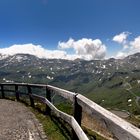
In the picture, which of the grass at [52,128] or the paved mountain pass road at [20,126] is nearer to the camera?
the grass at [52,128]

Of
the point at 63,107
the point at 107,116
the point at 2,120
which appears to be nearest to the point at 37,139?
the point at 2,120

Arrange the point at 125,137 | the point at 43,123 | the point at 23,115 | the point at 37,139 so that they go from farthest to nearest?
the point at 23,115, the point at 43,123, the point at 37,139, the point at 125,137

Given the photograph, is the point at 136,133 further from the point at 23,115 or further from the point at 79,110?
the point at 23,115

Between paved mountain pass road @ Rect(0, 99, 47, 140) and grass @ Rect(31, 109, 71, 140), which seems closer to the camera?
grass @ Rect(31, 109, 71, 140)

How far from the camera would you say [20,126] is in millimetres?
13609

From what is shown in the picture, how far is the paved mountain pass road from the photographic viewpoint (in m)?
11.5

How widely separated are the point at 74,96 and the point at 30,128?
16.5ft

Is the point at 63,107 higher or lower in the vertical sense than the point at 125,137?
lower

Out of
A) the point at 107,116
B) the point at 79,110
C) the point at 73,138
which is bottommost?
the point at 73,138

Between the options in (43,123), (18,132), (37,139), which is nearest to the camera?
(37,139)

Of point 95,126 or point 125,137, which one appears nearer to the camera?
point 125,137

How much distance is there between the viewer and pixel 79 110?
863 cm

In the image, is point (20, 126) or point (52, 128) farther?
point (20, 126)

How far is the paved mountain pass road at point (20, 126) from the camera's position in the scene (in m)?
11.5
